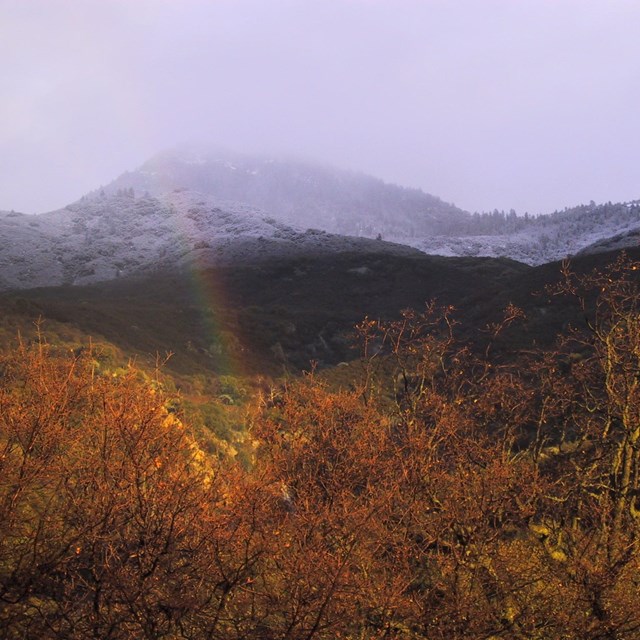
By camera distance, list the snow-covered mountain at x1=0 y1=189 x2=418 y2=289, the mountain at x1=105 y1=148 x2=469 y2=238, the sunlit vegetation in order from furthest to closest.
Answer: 1. the mountain at x1=105 y1=148 x2=469 y2=238
2. the snow-covered mountain at x1=0 y1=189 x2=418 y2=289
3. the sunlit vegetation

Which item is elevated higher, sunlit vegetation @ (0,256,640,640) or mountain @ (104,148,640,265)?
mountain @ (104,148,640,265)

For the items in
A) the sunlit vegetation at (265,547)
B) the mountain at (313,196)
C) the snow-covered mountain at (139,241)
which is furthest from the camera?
the mountain at (313,196)

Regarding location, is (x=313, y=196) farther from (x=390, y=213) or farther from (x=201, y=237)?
(x=201, y=237)

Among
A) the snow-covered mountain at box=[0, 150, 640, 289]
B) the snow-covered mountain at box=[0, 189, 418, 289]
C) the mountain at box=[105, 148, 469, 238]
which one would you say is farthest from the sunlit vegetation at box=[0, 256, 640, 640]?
A: the mountain at box=[105, 148, 469, 238]

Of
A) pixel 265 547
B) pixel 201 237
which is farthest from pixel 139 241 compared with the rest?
pixel 265 547

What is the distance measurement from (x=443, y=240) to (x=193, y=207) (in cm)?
4094

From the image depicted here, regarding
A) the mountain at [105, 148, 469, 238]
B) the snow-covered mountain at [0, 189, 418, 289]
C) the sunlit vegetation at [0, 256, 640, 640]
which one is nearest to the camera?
the sunlit vegetation at [0, 256, 640, 640]

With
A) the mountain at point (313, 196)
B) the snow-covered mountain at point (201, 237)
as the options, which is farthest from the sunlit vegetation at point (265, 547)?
the mountain at point (313, 196)

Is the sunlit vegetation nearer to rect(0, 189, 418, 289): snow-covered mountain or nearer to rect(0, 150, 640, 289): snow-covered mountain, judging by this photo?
rect(0, 150, 640, 289): snow-covered mountain

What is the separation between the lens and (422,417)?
9109 mm

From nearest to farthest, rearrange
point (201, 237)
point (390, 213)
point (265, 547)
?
1. point (265, 547)
2. point (201, 237)
3. point (390, 213)

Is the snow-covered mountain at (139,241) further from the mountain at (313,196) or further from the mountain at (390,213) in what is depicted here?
the mountain at (313,196)

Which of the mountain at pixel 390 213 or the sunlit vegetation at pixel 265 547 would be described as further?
the mountain at pixel 390 213

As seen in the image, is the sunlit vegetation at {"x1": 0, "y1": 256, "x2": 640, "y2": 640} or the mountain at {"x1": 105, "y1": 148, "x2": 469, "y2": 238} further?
the mountain at {"x1": 105, "y1": 148, "x2": 469, "y2": 238}
